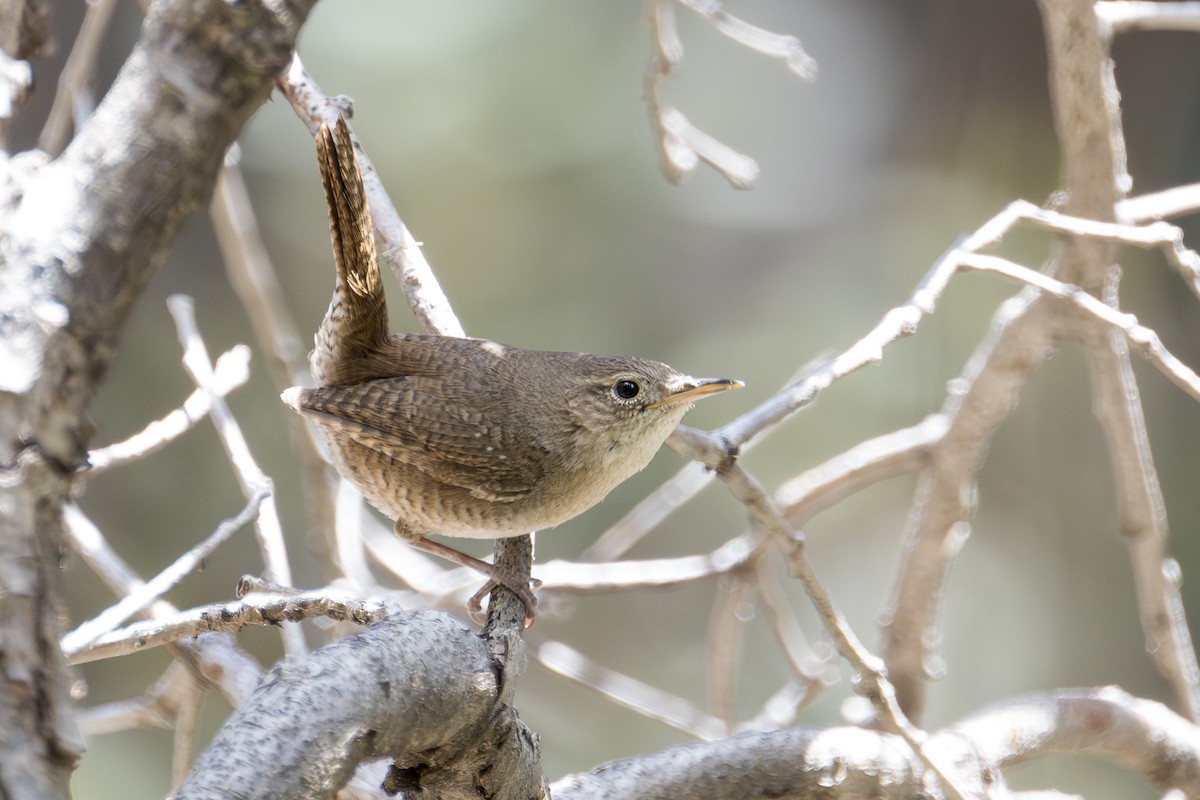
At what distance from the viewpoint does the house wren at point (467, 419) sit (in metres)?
2.45

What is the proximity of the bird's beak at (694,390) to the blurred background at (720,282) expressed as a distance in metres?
3.72

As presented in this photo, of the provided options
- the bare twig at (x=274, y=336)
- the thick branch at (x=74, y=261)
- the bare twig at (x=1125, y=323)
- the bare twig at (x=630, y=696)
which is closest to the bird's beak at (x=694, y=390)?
the bare twig at (x=1125, y=323)

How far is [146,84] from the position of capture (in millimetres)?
936

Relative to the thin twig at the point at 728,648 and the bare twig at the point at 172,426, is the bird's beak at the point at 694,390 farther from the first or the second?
the bare twig at the point at 172,426

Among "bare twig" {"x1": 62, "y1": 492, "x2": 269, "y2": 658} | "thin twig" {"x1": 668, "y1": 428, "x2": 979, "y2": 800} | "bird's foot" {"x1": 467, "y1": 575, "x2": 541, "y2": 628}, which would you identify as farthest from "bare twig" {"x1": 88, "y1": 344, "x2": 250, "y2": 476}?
"thin twig" {"x1": 668, "y1": 428, "x2": 979, "y2": 800}

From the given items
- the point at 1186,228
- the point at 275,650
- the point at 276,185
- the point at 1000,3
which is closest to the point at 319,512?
the point at 275,650

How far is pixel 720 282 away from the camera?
24.4 ft

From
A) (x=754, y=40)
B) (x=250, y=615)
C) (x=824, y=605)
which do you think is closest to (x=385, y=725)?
(x=250, y=615)

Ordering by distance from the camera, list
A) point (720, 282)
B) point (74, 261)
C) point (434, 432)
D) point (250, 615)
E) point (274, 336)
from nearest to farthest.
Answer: point (74, 261)
point (250, 615)
point (434, 432)
point (274, 336)
point (720, 282)

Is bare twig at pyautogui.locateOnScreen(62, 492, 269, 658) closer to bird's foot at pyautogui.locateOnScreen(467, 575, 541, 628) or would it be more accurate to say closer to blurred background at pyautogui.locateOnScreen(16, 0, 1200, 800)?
bird's foot at pyautogui.locateOnScreen(467, 575, 541, 628)

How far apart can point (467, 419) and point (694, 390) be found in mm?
526

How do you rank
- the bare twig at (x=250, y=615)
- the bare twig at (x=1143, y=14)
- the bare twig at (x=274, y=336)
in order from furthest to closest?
the bare twig at (x=274, y=336) → the bare twig at (x=1143, y=14) → the bare twig at (x=250, y=615)

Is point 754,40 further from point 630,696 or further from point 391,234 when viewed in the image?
point 630,696

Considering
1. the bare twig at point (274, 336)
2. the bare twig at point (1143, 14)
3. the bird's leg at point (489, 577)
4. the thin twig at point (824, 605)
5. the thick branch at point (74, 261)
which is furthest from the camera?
the bare twig at point (274, 336)
